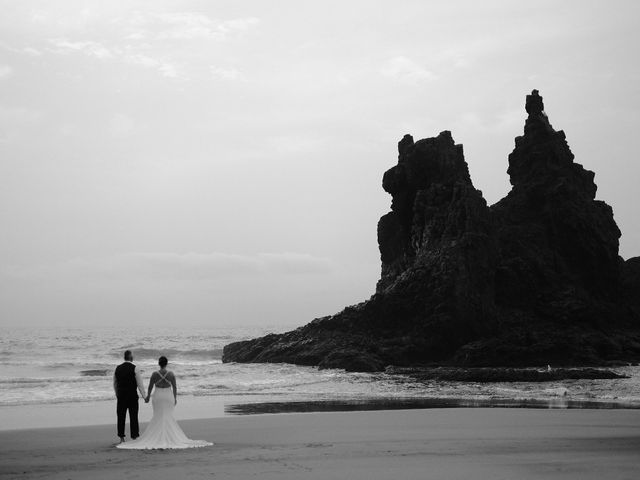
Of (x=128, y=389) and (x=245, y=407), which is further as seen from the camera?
(x=245, y=407)

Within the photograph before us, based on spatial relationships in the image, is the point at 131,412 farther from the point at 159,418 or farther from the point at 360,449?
the point at 360,449

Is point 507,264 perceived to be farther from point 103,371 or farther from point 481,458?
point 481,458

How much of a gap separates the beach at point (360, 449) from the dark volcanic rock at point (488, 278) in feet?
77.7

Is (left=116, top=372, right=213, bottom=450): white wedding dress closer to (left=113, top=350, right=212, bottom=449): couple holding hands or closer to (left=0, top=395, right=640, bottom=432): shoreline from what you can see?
(left=113, top=350, right=212, bottom=449): couple holding hands

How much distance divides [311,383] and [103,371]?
19.5 meters

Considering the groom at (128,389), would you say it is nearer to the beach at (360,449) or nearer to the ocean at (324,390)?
the beach at (360,449)

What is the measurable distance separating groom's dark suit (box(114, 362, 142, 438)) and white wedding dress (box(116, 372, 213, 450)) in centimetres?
90

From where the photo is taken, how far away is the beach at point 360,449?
12172 millimetres

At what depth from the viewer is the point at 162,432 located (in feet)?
48.0

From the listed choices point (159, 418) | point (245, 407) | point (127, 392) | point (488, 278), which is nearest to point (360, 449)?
point (159, 418)

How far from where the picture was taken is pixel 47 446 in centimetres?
1555

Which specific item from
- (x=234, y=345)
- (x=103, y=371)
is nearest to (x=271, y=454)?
(x=103, y=371)

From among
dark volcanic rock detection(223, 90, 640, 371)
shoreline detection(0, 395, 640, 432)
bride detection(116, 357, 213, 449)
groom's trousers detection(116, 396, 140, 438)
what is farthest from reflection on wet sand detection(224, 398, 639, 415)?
dark volcanic rock detection(223, 90, 640, 371)

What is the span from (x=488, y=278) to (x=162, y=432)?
38842 mm
